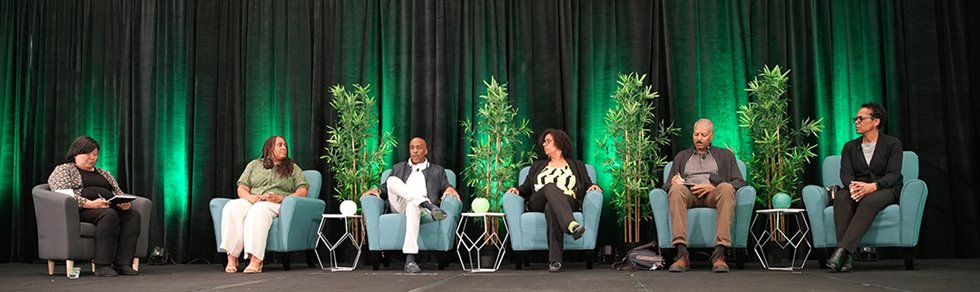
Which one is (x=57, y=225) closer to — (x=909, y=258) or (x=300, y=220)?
(x=300, y=220)

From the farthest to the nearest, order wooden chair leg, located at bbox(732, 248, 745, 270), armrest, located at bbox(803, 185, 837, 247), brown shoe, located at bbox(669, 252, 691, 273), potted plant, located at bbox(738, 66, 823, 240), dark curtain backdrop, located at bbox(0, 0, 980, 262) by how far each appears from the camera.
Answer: dark curtain backdrop, located at bbox(0, 0, 980, 262), potted plant, located at bbox(738, 66, 823, 240), wooden chair leg, located at bbox(732, 248, 745, 270), armrest, located at bbox(803, 185, 837, 247), brown shoe, located at bbox(669, 252, 691, 273)

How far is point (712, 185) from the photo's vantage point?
5957mm

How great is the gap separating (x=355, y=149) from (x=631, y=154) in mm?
2181

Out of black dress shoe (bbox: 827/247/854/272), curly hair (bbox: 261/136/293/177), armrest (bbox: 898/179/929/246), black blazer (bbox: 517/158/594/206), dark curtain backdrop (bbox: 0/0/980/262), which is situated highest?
dark curtain backdrop (bbox: 0/0/980/262)

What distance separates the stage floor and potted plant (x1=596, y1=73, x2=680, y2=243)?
0.99 metres

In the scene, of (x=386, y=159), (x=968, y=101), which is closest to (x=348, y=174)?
(x=386, y=159)

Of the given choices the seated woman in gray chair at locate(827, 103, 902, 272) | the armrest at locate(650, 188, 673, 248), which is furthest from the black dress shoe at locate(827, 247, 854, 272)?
the armrest at locate(650, 188, 673, 248)

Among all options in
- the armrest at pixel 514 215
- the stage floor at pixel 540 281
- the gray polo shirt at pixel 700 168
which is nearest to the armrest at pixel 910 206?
the stage floor at pixel 540 281

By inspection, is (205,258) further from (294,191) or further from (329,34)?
(329,34)

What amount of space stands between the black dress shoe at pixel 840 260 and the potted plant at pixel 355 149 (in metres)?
3.48

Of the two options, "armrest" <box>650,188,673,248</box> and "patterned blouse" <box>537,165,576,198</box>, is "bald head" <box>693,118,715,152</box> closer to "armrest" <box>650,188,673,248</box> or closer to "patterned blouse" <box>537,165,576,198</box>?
"armrest" <box>650,188,673,248</box>

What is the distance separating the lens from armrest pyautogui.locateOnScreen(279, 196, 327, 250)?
6176mm

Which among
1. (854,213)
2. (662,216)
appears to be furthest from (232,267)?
(854,213)

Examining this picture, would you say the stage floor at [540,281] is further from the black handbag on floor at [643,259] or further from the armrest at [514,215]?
the armrest at [514,215]
